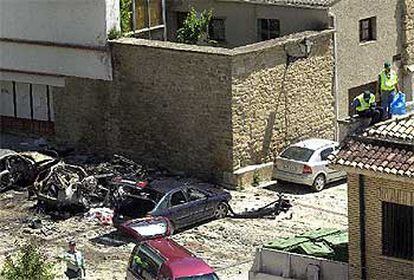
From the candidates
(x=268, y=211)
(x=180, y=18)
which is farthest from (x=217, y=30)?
(x=268, y=211)

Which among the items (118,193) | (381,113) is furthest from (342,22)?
(381,113)

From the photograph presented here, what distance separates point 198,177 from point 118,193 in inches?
204

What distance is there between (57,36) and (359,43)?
1069 centimetres

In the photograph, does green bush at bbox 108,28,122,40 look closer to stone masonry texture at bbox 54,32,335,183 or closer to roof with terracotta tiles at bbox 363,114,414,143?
stone masonry texture at bbox 54,32,335,183

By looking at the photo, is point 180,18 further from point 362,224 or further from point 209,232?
point 362,224

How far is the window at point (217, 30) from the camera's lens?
141 ft

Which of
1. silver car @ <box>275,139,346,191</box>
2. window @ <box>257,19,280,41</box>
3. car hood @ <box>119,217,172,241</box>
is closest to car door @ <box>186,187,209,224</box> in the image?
car hood @ <box>119,217,172,241</box>

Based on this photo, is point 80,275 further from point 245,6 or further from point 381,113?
point 245,6

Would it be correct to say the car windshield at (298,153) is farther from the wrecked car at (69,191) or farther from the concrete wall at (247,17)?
the wrecked car at (69,191)

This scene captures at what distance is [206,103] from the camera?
121 ft

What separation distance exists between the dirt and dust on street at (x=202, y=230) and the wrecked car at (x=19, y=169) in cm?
29

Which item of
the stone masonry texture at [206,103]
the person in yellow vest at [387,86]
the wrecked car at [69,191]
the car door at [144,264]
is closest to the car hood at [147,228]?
the wrecked car at [69,191]

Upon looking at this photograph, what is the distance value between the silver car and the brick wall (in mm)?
11082

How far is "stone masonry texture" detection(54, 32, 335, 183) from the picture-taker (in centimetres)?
3662
